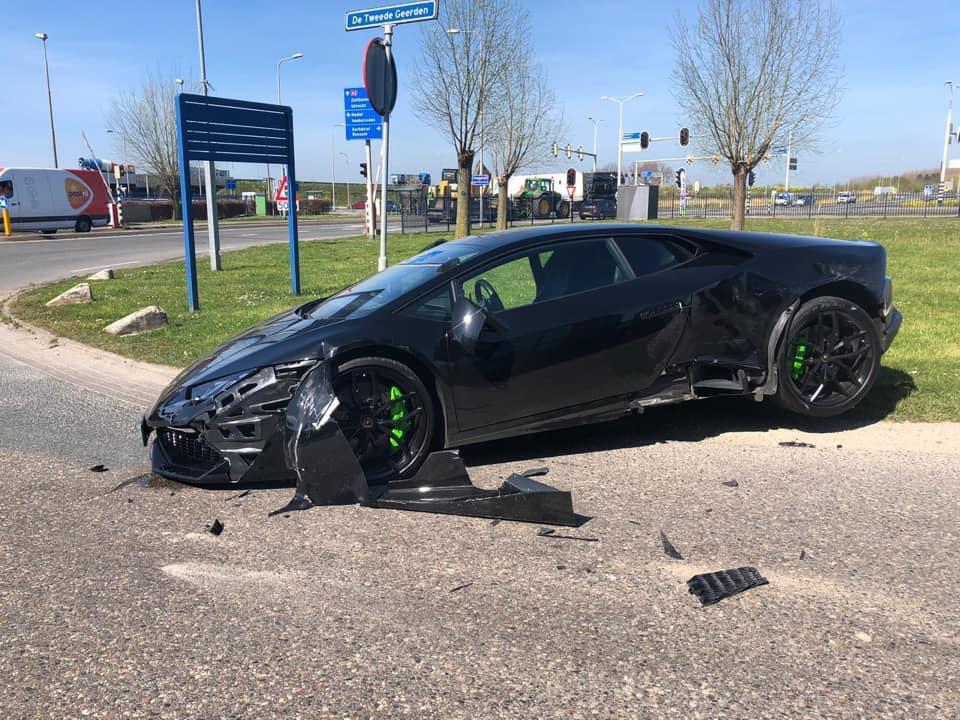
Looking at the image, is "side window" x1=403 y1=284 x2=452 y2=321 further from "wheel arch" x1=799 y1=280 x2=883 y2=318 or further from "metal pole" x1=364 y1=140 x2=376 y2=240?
"metal pole" x1=364 y1=140 x2=376 y2=240

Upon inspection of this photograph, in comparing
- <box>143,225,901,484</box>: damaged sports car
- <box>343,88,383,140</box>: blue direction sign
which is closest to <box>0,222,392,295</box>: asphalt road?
<box>343,88,383,140</box>: blue direction sign

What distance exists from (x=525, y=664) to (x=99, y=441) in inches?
153

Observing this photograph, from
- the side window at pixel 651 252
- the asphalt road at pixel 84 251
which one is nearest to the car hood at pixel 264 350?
the side window at pixel 651 252

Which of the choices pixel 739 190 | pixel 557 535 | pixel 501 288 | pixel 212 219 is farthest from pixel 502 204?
pixel 557 535

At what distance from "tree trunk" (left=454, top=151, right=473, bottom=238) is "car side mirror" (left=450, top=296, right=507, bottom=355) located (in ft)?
50.8

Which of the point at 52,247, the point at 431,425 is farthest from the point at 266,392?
the point at 52,247

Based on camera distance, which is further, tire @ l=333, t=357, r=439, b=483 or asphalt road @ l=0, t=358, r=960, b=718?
tire @ l=333, t=357, r=439, b=483

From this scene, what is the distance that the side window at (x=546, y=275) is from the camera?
4660 millimetres

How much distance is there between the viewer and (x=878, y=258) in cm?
549

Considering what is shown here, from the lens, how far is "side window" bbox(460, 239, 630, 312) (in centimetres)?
466

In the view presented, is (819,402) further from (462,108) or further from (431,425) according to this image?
(462,108)

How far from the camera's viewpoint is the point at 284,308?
1096cm

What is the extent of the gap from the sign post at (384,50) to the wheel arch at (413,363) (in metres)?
5.48

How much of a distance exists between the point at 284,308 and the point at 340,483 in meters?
7.33
